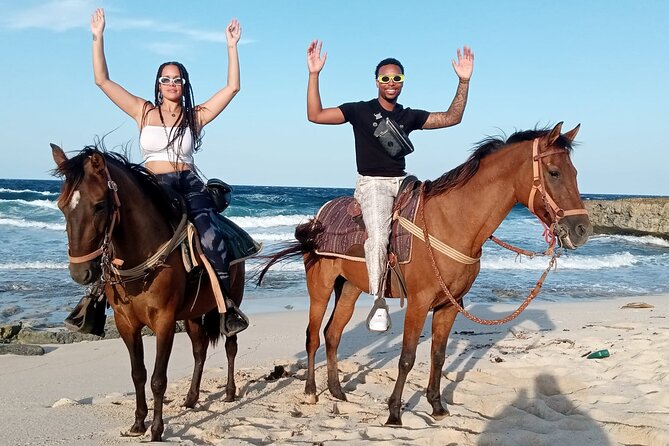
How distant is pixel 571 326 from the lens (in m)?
8.56

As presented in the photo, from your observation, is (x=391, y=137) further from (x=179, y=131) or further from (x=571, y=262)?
(x=571, y=262)

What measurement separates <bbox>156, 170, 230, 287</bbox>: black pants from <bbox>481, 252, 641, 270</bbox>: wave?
12667mm

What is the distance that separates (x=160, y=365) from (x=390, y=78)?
274cm

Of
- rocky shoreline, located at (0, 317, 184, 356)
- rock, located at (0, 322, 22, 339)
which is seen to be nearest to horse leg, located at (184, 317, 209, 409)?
rocky shoreline, located at (0, 317, 184, 356)

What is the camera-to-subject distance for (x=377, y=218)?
4746 mm

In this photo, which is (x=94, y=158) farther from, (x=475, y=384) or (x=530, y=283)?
(x=530, y=283)

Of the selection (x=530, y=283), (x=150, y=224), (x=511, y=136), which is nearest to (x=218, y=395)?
(x=150, y=224)

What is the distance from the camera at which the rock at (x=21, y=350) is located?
671 centimetres

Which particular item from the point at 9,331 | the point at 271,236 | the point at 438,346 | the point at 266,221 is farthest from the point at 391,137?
the point at 266,221

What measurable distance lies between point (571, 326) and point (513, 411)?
4.28 metres

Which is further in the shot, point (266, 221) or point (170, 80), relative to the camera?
point (266, 221)

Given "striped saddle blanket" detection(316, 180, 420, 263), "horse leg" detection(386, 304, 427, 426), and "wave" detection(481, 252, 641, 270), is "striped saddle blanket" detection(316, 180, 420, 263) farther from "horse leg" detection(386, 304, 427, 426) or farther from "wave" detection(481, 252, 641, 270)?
"wave" detection(481, 252, 641, 270)

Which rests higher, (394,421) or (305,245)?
(305,245)

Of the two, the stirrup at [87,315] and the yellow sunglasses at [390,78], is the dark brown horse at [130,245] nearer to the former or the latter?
the stirrup at [87,315]
